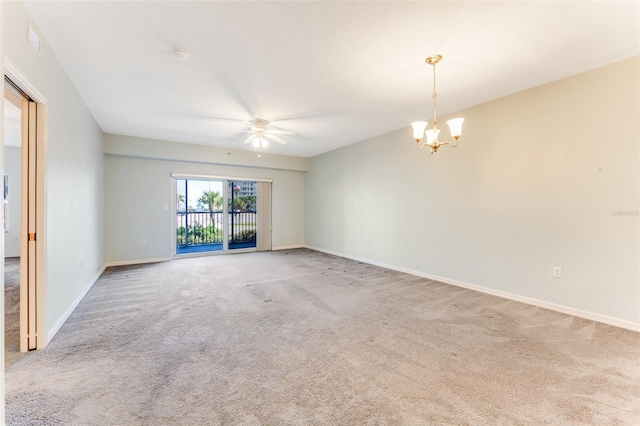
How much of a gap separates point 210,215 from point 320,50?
6.52m

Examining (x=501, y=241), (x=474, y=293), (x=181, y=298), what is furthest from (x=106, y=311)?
(x=501, y=241)

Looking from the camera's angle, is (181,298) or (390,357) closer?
(390,357)

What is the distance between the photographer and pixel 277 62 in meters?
2.68

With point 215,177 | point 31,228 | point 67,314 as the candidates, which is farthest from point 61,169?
point 215,177

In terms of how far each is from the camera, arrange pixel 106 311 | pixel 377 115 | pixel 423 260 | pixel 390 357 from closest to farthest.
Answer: pixel 390 357 < pixel 106 311 < pixel 377 115 < pixel 423 260

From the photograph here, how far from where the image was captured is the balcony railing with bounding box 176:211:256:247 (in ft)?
25.2

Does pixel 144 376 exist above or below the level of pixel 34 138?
below

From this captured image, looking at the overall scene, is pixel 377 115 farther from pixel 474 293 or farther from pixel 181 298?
pixel 181 298

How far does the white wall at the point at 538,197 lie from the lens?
8.91ft

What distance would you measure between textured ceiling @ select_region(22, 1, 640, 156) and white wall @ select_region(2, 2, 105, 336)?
0.73 feet

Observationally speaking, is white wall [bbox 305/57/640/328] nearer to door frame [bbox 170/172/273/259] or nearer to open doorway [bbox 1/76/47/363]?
door frame [bbox 170/172/273/259]

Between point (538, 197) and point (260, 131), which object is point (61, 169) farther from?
point (538, 197)

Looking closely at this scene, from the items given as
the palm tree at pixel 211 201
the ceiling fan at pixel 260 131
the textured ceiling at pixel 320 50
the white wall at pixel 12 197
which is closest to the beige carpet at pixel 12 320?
the white wall at pixel 12 197

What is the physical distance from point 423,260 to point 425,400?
3.07 meters
